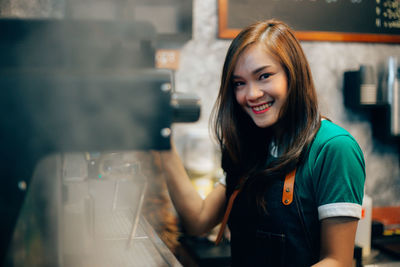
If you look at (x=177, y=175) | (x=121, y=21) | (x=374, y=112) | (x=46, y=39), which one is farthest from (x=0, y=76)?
(x=374, y=112)

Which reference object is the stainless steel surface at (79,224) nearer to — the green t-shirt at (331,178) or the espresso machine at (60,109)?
the espresso machine at (60,109)

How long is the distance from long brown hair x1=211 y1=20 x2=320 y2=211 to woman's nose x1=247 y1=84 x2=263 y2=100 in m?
0.09

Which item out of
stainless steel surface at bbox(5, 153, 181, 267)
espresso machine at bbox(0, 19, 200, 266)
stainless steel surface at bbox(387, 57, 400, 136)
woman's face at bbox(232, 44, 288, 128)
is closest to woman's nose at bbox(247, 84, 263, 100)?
woman's face at bbox(232, 44, 288, 128)

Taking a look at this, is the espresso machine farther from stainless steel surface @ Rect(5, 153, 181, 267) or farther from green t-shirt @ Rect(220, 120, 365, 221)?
green t-shirt @ Rect(220, 120, 365, 221)

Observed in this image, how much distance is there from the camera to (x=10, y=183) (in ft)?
2.13

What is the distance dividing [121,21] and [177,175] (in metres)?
0.77

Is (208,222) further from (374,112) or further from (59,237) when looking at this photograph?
(374,112)

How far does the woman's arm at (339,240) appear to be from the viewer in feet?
3.86

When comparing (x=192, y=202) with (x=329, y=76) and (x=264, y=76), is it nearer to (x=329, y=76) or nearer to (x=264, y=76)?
(x=264, y=76)

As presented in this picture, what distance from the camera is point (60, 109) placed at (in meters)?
0.64

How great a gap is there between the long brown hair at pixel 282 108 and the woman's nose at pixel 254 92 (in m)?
0.09

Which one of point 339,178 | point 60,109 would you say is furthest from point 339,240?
point 60,109

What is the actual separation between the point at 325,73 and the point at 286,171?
128cm

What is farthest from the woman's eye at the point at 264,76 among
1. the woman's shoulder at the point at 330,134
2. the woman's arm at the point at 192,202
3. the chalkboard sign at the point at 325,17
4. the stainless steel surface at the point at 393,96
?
the stainless steel surface at the point at 393,96
